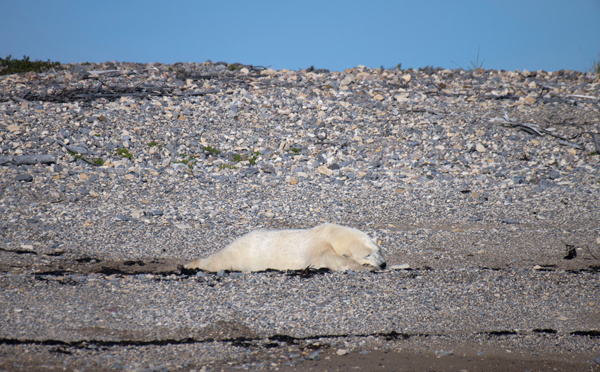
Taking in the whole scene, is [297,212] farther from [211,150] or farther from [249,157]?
[211,150]

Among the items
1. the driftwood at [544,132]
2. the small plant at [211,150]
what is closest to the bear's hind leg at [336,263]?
the small plant at [211,150]

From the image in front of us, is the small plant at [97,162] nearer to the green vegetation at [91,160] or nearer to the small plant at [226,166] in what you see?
the green vegetation at [91,160]

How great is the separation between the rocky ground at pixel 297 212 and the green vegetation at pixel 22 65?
1.13m

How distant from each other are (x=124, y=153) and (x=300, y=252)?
8.46 m

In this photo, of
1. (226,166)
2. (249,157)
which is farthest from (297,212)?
(249,157)

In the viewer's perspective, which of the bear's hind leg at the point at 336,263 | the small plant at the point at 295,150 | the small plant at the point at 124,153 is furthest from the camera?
the small plant at the point at 295,150

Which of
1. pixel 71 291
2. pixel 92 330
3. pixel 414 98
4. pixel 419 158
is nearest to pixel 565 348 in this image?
pixel 92 330

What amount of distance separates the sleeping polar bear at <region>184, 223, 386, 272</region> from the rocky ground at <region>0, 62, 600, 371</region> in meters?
0.35

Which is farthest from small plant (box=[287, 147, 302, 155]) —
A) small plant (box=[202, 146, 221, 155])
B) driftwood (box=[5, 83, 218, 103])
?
driftwood (box=[5, 83, 218, 103])

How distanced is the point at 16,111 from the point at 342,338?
1395 cm

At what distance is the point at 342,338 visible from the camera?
453 centimetres

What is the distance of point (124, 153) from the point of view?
13.4 meters

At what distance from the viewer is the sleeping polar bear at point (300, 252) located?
21.4 feet

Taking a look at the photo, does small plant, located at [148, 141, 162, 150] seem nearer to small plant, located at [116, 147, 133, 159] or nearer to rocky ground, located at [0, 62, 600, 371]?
rocky ground, located at [0, 62, 600, 371]
